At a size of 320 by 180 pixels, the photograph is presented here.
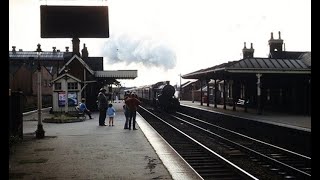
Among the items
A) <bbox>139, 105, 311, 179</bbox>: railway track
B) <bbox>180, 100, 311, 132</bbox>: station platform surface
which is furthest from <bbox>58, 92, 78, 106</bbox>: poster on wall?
<bbox>139, 105, 311, 179</bbox>: railway track

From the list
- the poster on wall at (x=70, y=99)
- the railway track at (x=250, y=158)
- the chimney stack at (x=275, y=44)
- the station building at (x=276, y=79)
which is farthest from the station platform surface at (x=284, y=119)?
the chimney stack at (x=275, y=44)

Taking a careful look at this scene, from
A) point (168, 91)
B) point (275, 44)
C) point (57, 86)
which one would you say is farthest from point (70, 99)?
point (275, 44)

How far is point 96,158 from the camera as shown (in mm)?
9484

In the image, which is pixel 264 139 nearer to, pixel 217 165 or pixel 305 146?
pixel 305 146

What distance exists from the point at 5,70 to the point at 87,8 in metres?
5.68

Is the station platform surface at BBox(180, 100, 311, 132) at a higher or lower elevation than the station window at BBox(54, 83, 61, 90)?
lower

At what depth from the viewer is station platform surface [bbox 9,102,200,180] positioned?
25.0ft

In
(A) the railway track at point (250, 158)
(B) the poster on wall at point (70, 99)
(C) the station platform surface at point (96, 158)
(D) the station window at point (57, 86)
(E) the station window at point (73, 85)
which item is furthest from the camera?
(E) the station window at point (73, 85)

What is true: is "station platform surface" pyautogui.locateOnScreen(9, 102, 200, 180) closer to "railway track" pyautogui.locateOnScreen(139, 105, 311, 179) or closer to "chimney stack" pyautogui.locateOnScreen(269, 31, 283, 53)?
"railway track" pyautogui.locateOnScreen(139, 105, 311, 179)

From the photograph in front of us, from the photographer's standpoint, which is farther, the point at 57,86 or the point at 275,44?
the point at 275,44

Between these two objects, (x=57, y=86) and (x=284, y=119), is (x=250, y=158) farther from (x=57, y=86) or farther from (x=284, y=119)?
(x=57, y=86)

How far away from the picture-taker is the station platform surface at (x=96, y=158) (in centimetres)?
761

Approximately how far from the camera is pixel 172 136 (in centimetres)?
1678

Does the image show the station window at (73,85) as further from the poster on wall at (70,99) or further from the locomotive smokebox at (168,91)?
the locomotive smokebox at (168,91)
